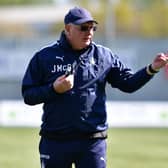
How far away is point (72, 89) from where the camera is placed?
25.9ft

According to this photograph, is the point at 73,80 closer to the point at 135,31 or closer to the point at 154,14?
the point at 154,14

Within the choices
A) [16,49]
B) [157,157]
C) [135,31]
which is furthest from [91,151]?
[135,31]

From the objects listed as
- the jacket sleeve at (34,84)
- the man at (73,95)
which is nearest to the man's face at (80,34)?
the man at (73,95)

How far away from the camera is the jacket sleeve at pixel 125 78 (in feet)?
26.8

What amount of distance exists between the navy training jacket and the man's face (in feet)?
0.27

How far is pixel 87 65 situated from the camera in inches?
314

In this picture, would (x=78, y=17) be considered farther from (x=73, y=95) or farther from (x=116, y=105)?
(x=116, y=105)

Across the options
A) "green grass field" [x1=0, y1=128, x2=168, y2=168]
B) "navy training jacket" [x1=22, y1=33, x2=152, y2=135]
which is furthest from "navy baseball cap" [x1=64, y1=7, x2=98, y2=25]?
"green grass field" [x1=0, y1=128, x2=168, y2=168]

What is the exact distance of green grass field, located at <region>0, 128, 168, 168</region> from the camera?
45.8ft

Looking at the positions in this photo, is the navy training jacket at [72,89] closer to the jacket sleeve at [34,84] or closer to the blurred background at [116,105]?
the jacket sleeve at [34,84]

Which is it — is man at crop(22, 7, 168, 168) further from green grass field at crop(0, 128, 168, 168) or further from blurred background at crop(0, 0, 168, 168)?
green grass field at crop(0, 128, 168, 168)

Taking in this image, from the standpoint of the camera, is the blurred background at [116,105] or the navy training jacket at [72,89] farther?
the blurred background at [116,105]

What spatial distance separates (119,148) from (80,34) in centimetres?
872

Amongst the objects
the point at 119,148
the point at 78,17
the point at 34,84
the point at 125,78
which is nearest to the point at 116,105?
the point at 119,148
